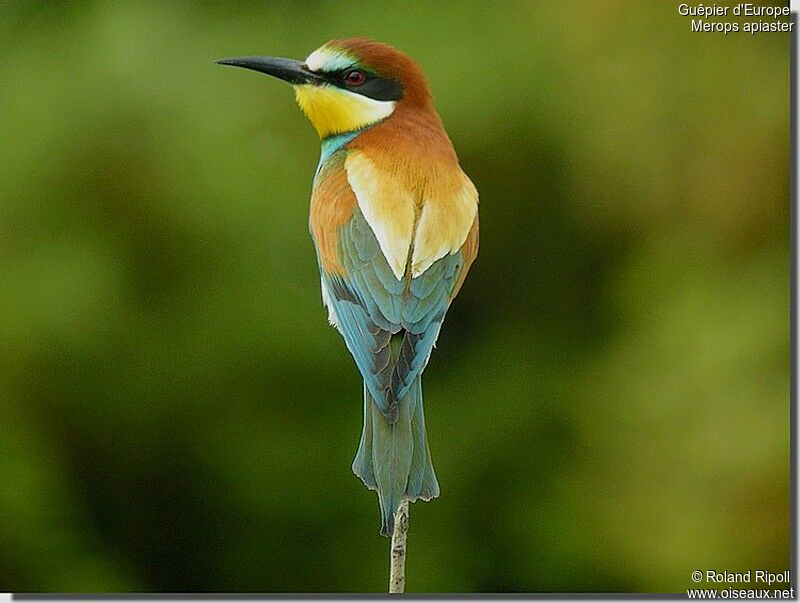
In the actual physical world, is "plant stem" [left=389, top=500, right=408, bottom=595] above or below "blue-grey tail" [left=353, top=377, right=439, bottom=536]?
below

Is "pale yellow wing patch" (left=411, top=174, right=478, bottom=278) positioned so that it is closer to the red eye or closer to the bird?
the bird

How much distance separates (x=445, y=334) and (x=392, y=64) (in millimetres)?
541

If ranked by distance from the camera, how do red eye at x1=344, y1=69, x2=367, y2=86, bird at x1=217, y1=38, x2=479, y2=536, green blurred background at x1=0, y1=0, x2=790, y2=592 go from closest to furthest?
bird at x1=217, y1=38, x2=479, y2=536 < red eye at x1=344, y1=69, x2=367, y2=86 < green blurred background at x1=0, y1=0, x2=790, y2=592

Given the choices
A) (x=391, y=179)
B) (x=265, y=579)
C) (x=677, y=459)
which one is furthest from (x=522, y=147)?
(x=265, y=579)

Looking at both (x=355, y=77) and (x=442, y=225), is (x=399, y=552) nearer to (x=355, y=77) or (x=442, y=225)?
(x=442, y=225)

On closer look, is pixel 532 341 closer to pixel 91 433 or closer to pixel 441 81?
pixel 441 81

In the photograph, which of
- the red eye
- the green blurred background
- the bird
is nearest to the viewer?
the bird

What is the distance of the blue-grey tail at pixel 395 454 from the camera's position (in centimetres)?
206

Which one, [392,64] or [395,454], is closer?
[395,454]

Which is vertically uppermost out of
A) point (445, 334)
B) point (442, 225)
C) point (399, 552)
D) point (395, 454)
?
point (442, 225)

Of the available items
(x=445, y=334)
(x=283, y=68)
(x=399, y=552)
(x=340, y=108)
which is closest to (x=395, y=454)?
(x=399, y=552)

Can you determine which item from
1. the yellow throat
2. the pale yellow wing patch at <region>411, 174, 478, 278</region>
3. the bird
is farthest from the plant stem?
the yellow throat

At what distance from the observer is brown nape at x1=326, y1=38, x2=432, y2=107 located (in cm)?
216

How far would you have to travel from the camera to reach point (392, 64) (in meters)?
2.18
